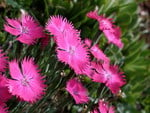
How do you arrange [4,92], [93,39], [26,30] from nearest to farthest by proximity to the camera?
1. [4,92]
2. [26,30]
3. [93,39]

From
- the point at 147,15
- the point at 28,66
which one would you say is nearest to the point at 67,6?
the point at 28,66

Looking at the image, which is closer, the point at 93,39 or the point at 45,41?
the point at 45,41

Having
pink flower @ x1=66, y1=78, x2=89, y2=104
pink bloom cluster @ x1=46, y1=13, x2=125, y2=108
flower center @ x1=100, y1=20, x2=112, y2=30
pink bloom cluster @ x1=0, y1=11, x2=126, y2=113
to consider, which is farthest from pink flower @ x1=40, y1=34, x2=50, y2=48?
flower center @ x1=100, y1=20, x2=112, y2=30

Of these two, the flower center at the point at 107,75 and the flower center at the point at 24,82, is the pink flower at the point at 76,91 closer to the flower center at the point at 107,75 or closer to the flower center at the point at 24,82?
the flower center at the point at 107,75

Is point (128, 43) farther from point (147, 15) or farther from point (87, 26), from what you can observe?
point (147, 15)

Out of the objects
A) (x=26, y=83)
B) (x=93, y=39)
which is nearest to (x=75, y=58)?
(x=26, y=83)

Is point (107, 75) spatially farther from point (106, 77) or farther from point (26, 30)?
point (26, 30)

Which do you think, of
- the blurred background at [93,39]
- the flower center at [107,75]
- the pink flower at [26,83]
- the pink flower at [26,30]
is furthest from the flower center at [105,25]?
the pink flower at [26,83]

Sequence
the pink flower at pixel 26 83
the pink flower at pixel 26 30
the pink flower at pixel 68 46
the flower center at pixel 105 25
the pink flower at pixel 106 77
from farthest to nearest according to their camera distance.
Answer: the flower center at pixel 105 25 < the pink flower at pixel 106 77 < the pink flower at pixel 26 30 < the pink flower at pixel 68 46 < the pink flower at pixel 26 83
